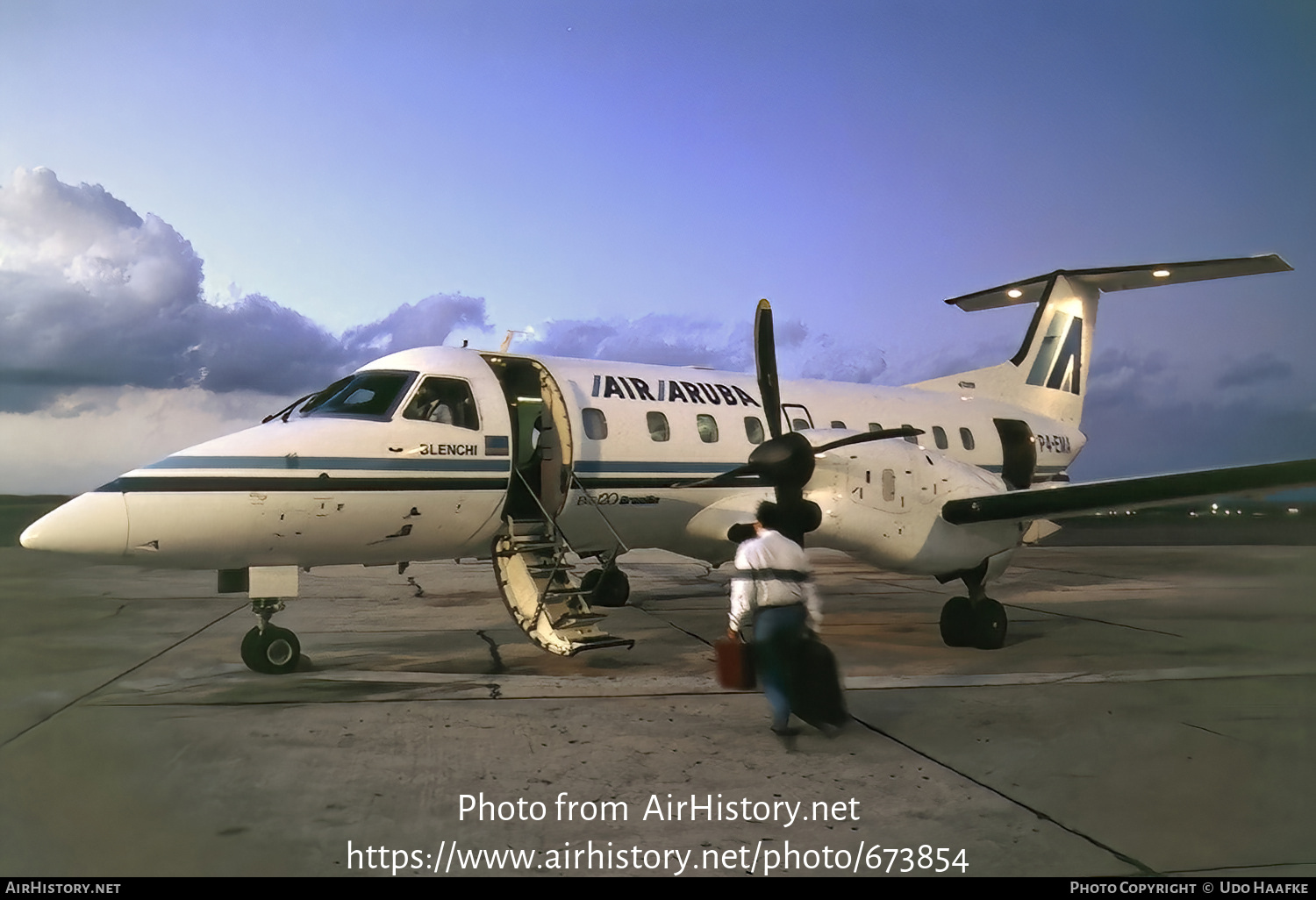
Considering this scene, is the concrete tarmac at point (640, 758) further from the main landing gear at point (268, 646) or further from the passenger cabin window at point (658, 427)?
the passenger cabin window at point (658, 427)

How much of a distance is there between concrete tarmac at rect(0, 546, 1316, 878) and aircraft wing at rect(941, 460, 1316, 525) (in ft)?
5.11

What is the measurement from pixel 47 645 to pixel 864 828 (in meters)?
9.39

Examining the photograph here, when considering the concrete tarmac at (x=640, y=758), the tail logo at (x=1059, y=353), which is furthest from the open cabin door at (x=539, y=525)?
the tail logo at (x=1059, y=353)

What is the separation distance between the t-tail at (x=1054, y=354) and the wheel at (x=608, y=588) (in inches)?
262

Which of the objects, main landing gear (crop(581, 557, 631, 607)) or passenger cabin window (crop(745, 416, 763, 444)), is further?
main landing gear (crop(581, 557, 631, 607))

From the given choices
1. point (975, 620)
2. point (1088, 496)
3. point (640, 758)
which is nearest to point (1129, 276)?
point (1088, 496)

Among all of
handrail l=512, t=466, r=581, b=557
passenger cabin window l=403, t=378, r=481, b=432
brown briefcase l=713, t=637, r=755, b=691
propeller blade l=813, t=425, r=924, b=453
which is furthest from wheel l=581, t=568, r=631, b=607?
brown briefcase l=713, t=637, r=755, b=691

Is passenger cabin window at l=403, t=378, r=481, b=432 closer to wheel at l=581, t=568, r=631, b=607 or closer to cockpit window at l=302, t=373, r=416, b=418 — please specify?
cockpit window at l=302, t=373, r=416, b=418

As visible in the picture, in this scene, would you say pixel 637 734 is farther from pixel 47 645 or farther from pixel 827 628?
pixel 47 645

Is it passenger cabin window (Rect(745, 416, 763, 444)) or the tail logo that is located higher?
the tail logo

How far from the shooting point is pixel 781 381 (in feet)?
41.9

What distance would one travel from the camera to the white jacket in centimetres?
585

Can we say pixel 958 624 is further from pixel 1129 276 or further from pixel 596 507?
pixel 1129 276

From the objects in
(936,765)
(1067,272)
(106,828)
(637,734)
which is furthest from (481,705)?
(1067,272)
